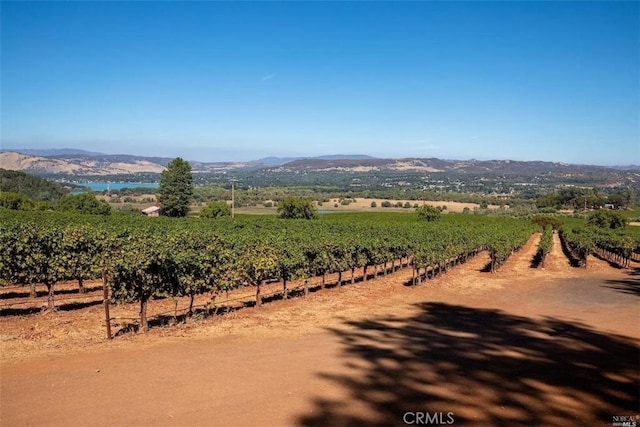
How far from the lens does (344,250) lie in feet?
101

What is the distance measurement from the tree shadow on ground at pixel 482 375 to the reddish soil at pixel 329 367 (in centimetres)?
5

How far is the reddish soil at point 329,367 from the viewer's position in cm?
1119

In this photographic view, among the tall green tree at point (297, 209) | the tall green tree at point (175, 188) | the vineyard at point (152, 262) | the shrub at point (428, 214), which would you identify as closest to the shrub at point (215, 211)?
the tall green tree at point (175, 188)

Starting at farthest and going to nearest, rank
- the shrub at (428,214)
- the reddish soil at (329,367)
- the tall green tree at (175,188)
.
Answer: the tall green tree at (175,188) < the shrub at (428,214) < the reddish soil at (329,367)

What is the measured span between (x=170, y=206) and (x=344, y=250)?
208ft

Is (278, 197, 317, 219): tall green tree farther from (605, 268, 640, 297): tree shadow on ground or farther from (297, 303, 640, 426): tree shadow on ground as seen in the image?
(297, 303, 640, 426): tree shadow on ground

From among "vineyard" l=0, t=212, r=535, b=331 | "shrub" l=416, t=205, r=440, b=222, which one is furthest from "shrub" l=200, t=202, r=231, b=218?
"vineyard" l=0, t=212, r=535, b=331

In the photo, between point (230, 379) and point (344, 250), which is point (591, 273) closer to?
point (344, 250)

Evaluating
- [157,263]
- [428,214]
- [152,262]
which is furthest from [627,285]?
[428,214]

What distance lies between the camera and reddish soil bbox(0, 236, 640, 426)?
36.7 feet

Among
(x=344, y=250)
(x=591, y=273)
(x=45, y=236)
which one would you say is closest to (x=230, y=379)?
(x=45, y=236)

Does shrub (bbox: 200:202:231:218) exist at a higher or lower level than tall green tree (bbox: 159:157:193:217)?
lower

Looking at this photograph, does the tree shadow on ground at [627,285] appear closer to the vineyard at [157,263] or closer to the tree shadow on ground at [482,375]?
the vineyard at [157,263]

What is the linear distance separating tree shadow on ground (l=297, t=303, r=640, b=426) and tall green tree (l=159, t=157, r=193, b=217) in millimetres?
71838
